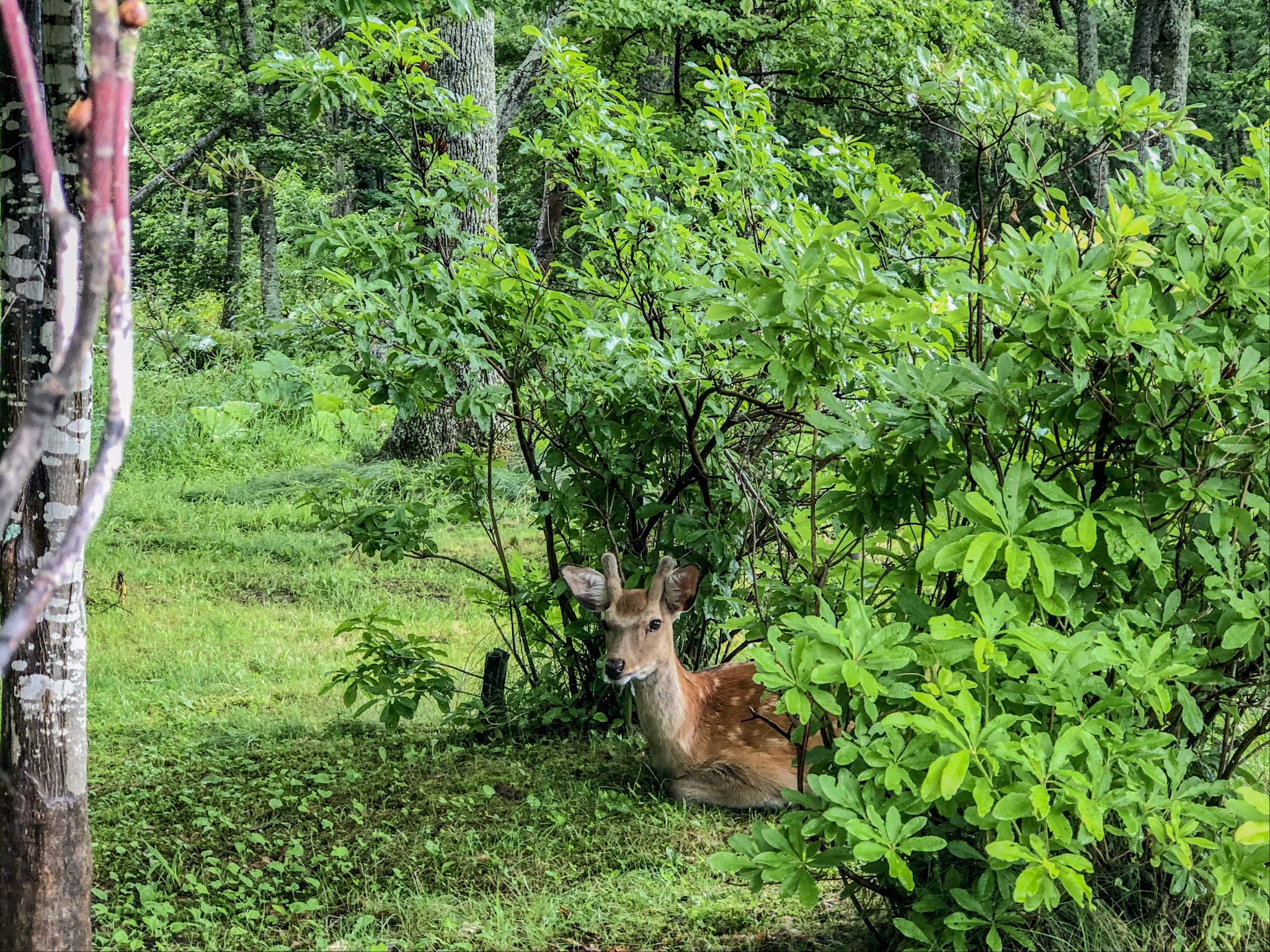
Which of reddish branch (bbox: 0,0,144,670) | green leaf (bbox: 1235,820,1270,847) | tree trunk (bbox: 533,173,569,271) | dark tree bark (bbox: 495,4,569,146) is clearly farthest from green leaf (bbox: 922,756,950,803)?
tree trunk (bbox: 533,173,569,271)

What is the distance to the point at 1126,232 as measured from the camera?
313 cm

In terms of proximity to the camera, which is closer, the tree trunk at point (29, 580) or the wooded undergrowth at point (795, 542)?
the wooded undergrowth at point (795, 542)

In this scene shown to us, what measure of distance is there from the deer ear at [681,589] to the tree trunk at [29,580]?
239 centimetres

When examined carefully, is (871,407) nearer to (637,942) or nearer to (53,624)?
(637,942)

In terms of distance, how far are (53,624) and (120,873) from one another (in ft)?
4.73

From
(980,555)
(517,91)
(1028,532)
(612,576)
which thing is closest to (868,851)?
(980,555)

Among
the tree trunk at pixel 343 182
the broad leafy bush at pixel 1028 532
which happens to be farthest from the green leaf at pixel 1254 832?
the tree trunk at pixel 343 182

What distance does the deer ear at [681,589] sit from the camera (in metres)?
5.00

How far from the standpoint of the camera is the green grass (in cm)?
385

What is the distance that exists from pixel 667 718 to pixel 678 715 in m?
0.05

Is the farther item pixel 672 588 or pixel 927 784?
pixel 672 588

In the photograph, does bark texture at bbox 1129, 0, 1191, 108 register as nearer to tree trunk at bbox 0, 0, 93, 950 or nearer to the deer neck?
the deer neck

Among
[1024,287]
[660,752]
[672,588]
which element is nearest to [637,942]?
[660,752]

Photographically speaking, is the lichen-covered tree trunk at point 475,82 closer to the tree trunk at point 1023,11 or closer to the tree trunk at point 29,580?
the tree trunk at point 29,580
